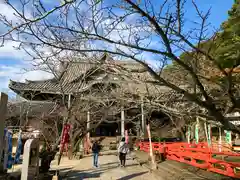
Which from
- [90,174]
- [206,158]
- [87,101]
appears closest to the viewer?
[206,158]

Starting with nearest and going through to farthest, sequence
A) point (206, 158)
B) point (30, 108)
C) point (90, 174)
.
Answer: point (206, 158) < point (90, 174) < point (30, 108)

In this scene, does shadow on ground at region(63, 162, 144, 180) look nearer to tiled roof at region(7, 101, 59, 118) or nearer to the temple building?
the temple building

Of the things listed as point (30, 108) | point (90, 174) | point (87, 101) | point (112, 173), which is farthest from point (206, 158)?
point (30, 108)

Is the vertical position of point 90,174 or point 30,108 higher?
point 30,108

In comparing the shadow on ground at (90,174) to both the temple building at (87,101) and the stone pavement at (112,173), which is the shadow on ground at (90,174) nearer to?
the stone pavement at (112,173)

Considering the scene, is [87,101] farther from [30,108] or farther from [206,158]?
[206,158]

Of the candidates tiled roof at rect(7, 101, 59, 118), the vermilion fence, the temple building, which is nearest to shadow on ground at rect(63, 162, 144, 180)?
the vermilion fence

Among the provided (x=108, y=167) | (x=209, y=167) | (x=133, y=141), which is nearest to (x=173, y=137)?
(x=133, y=141)

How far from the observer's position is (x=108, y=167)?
13156mm

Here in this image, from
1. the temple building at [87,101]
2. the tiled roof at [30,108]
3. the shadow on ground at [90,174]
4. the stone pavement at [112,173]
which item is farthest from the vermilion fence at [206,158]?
the tiled roof at [30,108]

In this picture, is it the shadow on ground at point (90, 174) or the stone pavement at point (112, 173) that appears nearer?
the stone pavement at point (112, 173)

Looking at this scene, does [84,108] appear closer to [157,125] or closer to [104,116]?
[104,116]

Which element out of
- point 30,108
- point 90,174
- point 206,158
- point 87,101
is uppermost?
point 30,108

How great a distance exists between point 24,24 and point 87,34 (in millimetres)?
946
